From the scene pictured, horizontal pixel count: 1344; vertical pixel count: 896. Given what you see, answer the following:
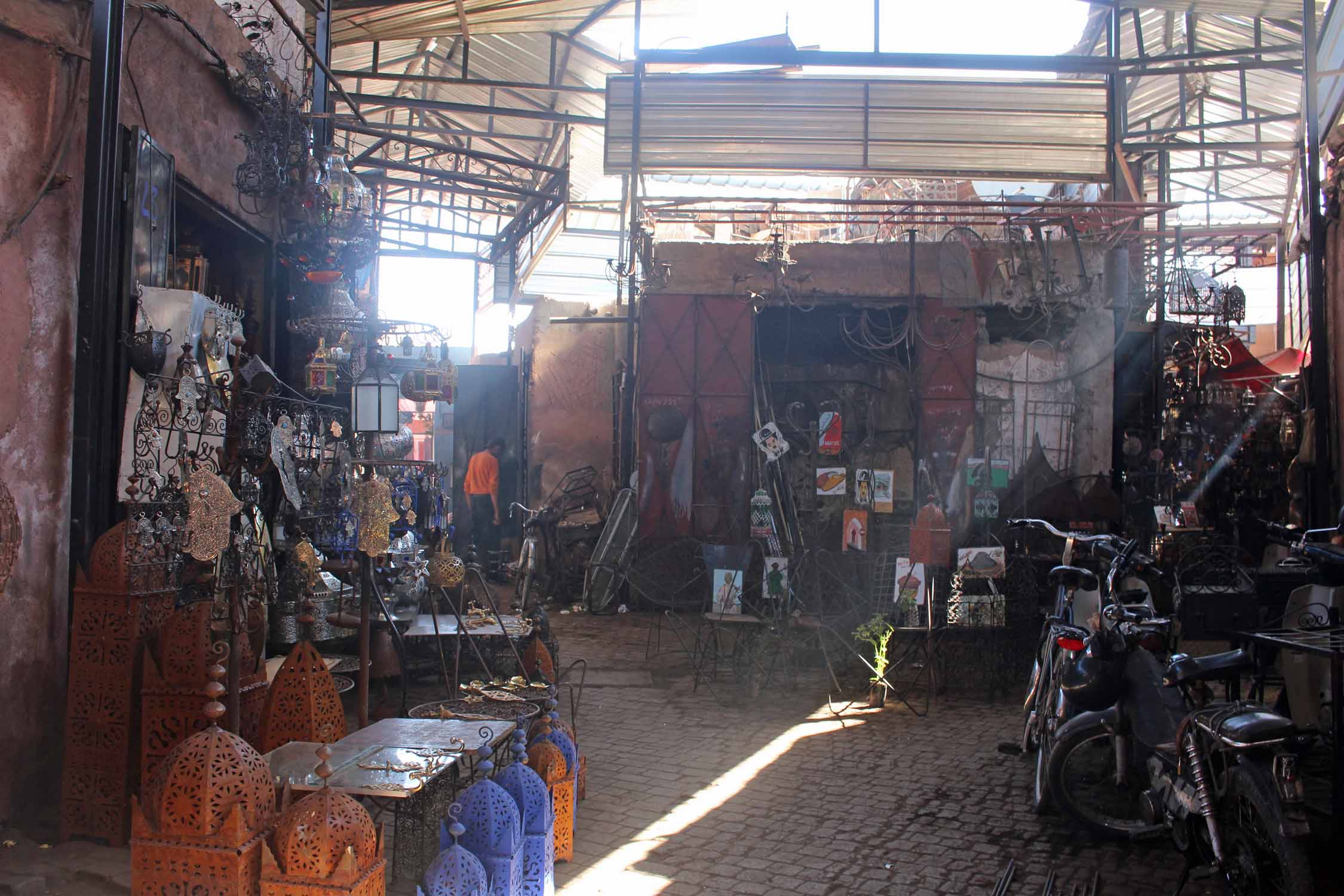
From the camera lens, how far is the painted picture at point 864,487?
37.8 feet

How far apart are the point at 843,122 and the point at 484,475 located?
769 centimetres

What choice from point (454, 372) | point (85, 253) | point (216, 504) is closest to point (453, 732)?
point (216, 504)

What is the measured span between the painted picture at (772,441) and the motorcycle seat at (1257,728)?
6.92m

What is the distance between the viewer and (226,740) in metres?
3.27

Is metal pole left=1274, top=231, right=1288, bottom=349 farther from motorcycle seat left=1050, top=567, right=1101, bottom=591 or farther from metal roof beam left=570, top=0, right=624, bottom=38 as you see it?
motorcycle seat left=1050, top=567, right=1101, bottom=591

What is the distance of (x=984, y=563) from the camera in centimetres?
809

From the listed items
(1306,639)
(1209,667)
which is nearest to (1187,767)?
(1209,667)

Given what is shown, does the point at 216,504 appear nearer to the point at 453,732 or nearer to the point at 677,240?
the point at 453,732

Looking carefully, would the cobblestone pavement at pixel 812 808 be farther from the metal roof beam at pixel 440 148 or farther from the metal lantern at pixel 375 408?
the metal roof beam at pixel 440 148

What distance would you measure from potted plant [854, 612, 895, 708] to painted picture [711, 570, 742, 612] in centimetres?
105

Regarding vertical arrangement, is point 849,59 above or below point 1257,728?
above

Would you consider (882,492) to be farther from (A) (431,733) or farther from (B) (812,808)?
(A) (431,733)

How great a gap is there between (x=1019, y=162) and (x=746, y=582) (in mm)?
7123

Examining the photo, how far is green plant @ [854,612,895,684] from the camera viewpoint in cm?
777
